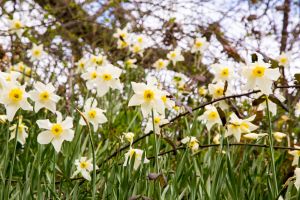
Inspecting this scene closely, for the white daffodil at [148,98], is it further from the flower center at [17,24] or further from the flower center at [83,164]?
the flower center at [17,24]

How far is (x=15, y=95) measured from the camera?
5.77ft

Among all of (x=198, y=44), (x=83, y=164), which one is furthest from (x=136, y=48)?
(x=83, y=164)

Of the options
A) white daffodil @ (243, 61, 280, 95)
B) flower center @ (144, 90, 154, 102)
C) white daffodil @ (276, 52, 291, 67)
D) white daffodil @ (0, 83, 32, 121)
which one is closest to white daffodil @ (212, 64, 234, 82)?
white daffodil @ (243, 61, 280, 95)

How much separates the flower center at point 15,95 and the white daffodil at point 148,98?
425 mm

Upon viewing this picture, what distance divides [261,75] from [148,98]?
421 millimetres

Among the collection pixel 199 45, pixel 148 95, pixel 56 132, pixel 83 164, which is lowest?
pixel 83 164

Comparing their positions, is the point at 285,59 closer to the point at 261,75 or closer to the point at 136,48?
the point at 136,48

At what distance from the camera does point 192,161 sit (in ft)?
7.09

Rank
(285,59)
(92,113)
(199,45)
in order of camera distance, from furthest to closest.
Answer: (199,45)
(285,59)
(92,113)

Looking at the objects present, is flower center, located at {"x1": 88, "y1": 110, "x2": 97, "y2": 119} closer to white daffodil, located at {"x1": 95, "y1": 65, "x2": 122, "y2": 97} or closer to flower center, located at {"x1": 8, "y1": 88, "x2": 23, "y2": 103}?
white daffodil, located at {"x1": 95, "y1": 65, "x2": 122, "y2": 97}

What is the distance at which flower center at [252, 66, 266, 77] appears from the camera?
1.67 m

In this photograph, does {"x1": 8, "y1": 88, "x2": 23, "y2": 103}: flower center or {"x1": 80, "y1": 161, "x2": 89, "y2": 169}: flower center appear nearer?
{"x1": 8, "y1": 88, "x2": 23, "y2": 103}: flower center

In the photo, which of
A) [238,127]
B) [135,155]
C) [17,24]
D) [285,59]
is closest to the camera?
[135,155]

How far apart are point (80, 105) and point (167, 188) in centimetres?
214
